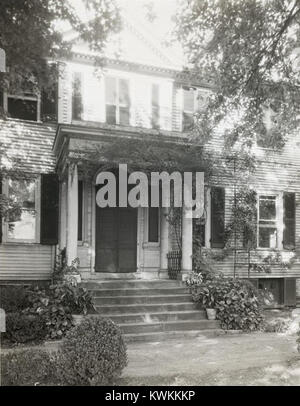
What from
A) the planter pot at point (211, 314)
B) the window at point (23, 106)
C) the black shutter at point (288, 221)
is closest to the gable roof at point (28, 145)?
the window at point (23, 106)

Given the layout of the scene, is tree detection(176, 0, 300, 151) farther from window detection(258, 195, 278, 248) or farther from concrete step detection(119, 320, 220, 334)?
concrete step detection(119, 320, 220, 334)

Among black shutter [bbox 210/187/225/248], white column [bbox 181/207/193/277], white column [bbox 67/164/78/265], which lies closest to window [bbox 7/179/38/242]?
white column [bbox 67/164/78/265]

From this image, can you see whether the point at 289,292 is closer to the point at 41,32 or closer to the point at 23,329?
the point at 23,329

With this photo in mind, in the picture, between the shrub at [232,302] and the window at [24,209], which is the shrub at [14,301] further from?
the shrub at [232,302]

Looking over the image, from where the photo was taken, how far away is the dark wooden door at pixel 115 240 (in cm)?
1323

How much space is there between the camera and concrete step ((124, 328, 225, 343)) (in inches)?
385

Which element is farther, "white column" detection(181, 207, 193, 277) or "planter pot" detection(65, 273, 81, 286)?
"white column" detection(181, 207, 193, 277)

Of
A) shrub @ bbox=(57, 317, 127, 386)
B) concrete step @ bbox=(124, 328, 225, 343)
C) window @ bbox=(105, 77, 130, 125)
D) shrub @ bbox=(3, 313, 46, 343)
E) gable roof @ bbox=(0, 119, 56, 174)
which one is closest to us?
shrub @ bbox=(57, 317, 127, 386)

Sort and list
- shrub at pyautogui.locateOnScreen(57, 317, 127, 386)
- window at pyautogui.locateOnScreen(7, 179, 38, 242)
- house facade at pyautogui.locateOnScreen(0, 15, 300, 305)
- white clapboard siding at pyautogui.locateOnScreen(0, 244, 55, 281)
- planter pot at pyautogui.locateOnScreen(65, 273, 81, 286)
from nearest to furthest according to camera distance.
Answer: shrub at pyautogui.locateOnScreen(57, 317, 127, 386)
planter pot at pyautogui.locateOnScreen(65, 273, 81, 286)
house facade at pyautogui.locateOnScreen(0, 15, 300, 305)
white clapboard siding at pyautogui.locateOnScreen(0, 244, 55, 281)
window at pyautogui.locateOnScreen(7, 179, 38, 242)

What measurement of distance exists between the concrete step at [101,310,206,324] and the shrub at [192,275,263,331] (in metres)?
0.39

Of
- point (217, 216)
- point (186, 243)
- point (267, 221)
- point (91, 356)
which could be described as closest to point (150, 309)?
point (186, 243)

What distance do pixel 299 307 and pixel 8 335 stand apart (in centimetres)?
1021

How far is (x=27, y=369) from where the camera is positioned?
20.2 feet
